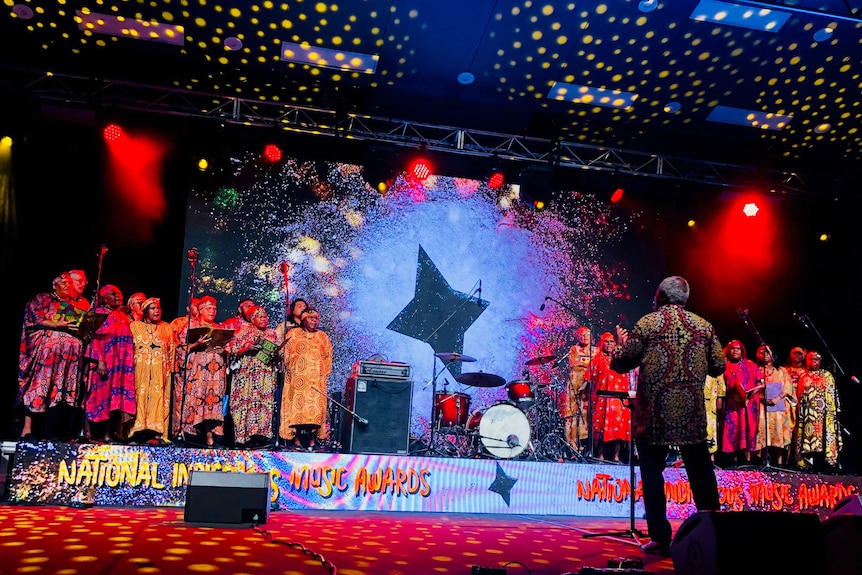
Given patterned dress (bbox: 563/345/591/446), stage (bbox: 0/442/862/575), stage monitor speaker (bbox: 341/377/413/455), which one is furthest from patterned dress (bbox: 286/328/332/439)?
patterned dress (bbox: 563/345/591/446)

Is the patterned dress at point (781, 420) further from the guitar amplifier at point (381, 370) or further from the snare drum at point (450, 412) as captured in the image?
the guitar amplifier at point (381, 370)

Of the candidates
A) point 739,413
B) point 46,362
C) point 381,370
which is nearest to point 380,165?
point 381,370

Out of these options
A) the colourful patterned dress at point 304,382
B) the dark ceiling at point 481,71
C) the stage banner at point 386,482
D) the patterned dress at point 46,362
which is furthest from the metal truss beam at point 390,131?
the stage banner at point 386,482

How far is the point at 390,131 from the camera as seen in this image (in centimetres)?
941

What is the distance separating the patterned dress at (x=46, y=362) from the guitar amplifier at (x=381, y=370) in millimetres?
3001

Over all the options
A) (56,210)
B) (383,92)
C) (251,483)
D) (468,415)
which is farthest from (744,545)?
(56,210)

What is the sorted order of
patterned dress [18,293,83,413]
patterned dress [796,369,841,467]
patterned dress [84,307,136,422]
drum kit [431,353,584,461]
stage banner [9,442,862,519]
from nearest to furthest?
1. stage banner [9,442,862,519]
2. patterned dress [18,293,83,413]
3. patterned dress [84,307,136,422]
4. drum kit [431,353,584,461]
5. patterned dress [796,369,841,467]

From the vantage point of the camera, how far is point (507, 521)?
627 cm

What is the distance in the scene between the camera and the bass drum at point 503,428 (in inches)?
325

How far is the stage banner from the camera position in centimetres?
609

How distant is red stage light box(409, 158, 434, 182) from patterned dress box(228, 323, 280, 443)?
2.81 m

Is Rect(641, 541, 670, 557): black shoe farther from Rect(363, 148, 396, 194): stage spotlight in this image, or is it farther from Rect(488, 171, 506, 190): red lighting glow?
Rect(363, 148, 396, 194): stage spotlight

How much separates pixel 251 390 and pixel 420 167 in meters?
3.51

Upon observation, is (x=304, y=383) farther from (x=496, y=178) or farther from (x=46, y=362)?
(x=496, y=178)
